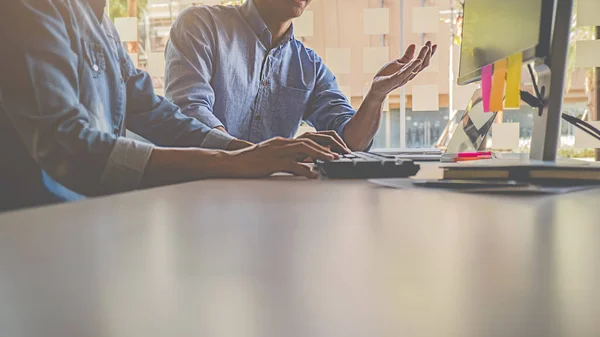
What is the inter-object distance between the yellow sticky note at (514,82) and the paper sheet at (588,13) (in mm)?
1463

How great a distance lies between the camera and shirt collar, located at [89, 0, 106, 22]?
1274mm

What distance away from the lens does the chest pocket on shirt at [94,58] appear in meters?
1.17

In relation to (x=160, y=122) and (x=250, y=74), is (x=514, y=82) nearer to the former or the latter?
(x=160, y=122)

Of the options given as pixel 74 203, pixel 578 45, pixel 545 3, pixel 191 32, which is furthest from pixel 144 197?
pixel 578 45

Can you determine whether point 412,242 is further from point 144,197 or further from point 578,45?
point 578,45

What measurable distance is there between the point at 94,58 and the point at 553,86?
3.12 feet

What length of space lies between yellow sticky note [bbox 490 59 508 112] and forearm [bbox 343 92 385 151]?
694 millimetres

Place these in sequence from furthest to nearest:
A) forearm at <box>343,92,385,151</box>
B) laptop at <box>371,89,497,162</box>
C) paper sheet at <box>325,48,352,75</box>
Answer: paper sheet at <box>325,48,352,75</box>
forearm at <box>343,92,385,151</box>
laptop at <box>371,89,497,162</box>

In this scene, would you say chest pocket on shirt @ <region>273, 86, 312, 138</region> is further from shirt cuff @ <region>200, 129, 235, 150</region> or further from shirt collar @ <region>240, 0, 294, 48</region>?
shirt cuff @ <region>200, 129, 235, 150</region>

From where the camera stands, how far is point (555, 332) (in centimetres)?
12

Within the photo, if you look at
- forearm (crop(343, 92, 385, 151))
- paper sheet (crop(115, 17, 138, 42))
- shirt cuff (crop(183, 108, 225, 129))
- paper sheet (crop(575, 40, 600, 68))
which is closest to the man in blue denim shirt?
shirt cuff (crop(183, 108, 225, 129))

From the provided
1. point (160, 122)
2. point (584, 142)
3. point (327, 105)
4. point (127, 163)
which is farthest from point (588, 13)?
point (127, 163)

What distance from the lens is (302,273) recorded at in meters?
0.18

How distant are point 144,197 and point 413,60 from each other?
1007 millimetres
